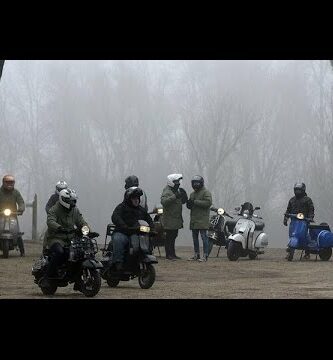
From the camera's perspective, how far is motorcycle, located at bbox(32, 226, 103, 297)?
13.3m

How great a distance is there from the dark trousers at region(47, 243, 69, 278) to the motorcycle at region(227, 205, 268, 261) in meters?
9.43

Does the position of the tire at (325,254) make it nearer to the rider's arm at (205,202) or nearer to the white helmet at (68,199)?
the rider's arm at (205,202)

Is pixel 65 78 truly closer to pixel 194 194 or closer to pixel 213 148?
pixel 213 148

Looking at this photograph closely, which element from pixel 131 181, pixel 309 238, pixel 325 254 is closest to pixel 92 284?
pixel 131 181

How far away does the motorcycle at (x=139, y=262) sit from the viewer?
48.0ft

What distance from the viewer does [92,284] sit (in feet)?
43.7

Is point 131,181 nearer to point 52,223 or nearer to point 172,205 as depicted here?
point 172,205

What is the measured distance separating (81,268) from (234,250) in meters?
9.61

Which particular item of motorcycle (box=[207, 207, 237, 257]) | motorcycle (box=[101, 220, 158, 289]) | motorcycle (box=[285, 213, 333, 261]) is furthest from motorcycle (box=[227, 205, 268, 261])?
motorcycle (box=[101, 220, 158, 289])

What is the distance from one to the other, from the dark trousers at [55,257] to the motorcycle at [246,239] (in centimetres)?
943

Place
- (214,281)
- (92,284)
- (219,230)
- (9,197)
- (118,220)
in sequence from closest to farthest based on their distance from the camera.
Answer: (92,284), (118,220), (214,281), (9,197), (219,230)

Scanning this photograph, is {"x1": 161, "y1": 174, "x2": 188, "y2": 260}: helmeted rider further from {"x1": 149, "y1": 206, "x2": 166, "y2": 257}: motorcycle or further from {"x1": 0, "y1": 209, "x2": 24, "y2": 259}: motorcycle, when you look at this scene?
{"x1": 0, "y1": 209, "x2": 24, "y2": 259}: motorcycle
